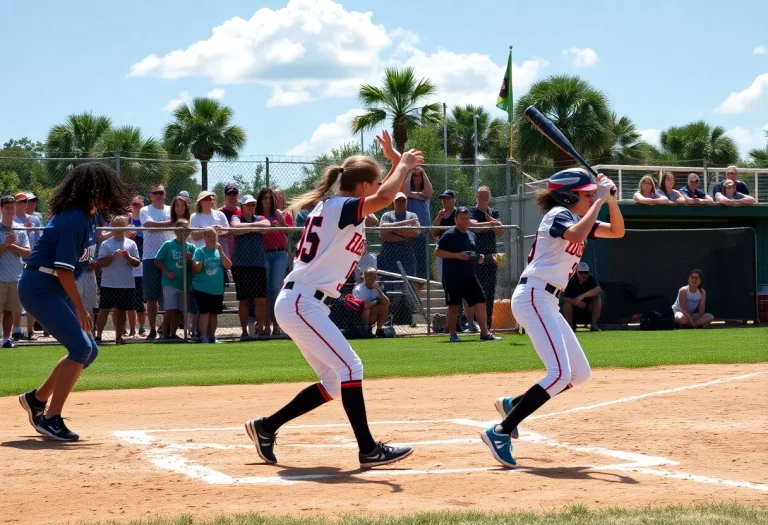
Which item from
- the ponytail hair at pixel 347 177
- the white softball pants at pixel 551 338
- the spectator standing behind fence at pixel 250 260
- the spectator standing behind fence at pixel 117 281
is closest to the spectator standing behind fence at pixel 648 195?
the spectator standing behind fence at pixel 250 260

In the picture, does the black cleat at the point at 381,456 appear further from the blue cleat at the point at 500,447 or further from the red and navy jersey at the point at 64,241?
the red and navy jersey at the point at 64,241

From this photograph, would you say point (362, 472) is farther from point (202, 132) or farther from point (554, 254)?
point (202, 132)

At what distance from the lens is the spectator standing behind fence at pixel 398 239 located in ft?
54.7

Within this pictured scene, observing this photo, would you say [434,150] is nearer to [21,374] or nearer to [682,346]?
[682,346]

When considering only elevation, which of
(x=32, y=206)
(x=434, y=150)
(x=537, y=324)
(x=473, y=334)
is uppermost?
(x=434, y=150)

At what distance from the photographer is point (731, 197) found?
2173 centimetres

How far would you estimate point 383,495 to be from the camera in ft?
16.8

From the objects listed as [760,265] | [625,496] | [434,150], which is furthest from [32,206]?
[434,150]

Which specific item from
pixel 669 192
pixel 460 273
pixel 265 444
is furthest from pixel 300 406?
pixel 669 192

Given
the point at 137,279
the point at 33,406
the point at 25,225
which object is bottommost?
the point at 33,406

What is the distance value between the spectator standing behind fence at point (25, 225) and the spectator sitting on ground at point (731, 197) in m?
14.1

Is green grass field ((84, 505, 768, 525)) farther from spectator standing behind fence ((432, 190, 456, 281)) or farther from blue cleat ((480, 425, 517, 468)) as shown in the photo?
spectator standing behind fence ((432, 190, 456, 281))

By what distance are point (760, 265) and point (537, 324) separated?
1936cm

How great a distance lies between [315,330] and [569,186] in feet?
6.49
